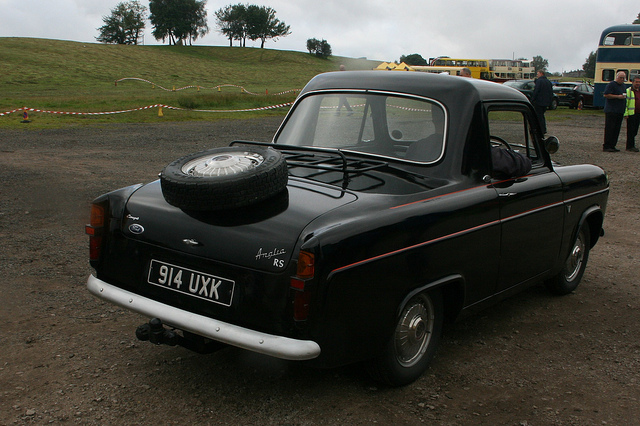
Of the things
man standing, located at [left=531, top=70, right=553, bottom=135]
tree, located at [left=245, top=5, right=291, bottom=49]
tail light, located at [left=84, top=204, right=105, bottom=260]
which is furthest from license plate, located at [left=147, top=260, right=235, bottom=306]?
tree, located at [left=245, top=5, right=291, bottom=49]

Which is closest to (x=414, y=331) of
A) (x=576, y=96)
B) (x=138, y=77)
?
(x=576, y=96)

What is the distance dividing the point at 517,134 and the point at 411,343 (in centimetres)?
182

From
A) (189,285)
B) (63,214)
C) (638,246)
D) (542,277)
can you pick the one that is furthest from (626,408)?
(63,214)

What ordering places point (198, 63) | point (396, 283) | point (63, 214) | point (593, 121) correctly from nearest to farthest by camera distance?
point (396, 283), point (63, 214), point (593, 121), point (198, 63)

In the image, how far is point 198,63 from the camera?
271 ft

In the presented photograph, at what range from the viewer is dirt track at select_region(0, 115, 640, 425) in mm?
3227

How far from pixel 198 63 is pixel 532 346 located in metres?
83.2

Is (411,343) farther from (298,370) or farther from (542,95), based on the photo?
(542,95)

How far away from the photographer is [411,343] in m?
3.56

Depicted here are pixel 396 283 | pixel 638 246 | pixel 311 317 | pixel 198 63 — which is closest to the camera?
pixel 311 317

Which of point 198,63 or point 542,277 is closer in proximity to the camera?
point 542,277

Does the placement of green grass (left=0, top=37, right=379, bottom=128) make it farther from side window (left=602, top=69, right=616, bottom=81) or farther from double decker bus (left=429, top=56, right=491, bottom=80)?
side window (left=602, top=69, right=616, bottom=81)

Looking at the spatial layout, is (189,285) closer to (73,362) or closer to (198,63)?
(73,362)

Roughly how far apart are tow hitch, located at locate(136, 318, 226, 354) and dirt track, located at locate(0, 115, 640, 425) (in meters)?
0.30
